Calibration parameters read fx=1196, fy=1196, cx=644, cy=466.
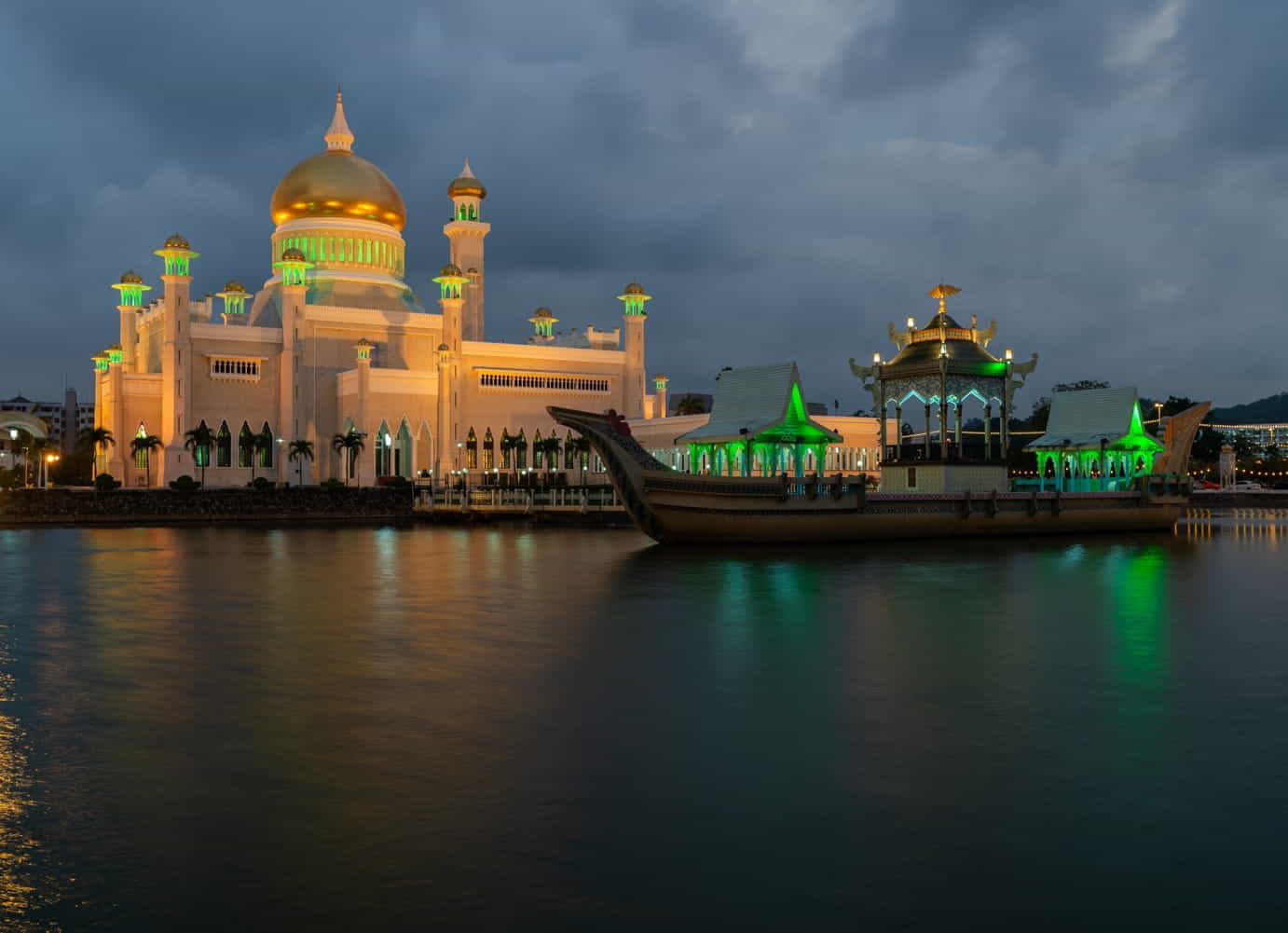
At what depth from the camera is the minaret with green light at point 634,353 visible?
80.4m

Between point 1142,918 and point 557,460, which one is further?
point 557,460

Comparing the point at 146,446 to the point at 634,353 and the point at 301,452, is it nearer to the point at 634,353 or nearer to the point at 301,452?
the point at 301,452

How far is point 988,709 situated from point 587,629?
23.6 feet

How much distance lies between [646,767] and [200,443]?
2535 inches

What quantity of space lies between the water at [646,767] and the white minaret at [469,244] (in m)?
61.4

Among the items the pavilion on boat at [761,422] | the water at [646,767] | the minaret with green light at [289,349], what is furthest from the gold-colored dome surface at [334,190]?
the water at [646,767]

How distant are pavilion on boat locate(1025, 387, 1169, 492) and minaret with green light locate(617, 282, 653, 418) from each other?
36.2 m

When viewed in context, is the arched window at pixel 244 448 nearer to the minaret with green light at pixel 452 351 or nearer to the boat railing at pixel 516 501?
the minaret with green light at pixel 452 351

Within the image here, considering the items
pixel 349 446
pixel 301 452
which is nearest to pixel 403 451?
pixel 349 446

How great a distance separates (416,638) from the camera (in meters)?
15.9

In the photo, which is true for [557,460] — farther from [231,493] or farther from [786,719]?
[786,719]

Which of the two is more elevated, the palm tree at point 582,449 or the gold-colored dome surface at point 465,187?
the gold-colored dome surface at point 465,187

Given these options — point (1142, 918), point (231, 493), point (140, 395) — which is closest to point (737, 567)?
point (1142, 918)

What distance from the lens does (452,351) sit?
Result: 73.9 metres
